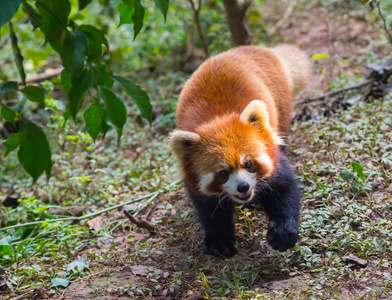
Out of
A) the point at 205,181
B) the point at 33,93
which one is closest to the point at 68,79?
the point at 33,93

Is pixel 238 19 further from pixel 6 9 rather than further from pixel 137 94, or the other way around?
pixel 6 9

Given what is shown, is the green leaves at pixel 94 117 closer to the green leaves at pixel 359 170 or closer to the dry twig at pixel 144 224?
the dry twig at pixel 144 224

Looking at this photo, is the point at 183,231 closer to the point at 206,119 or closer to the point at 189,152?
the point at 189,152

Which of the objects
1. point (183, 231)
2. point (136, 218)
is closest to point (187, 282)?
point (183, 231)

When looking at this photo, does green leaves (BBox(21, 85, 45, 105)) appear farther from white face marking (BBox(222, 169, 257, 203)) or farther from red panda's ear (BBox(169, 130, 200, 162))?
white face marking (BBox(222, 169, 257, 203))

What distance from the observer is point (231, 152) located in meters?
2.77

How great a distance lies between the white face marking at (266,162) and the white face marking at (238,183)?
0.36ft

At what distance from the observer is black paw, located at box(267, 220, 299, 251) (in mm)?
2678

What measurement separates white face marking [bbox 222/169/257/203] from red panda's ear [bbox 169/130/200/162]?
374mm

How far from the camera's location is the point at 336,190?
3.10 m

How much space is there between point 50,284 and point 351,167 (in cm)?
242

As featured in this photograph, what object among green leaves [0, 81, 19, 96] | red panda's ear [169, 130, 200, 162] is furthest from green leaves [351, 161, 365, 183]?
green leaves [0, 81, 19, 96]

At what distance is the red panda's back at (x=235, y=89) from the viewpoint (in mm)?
3119

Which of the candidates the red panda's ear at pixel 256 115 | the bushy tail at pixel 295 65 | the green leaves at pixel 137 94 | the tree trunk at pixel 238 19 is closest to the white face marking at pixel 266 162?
the red panda's ear at pixel 256 115
